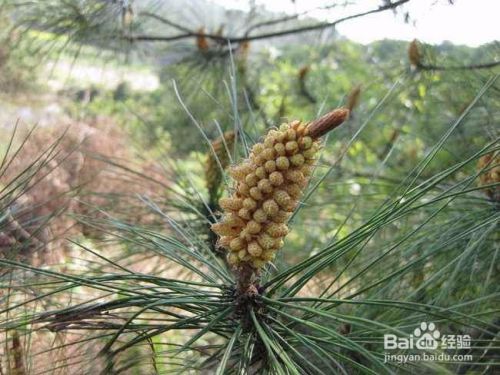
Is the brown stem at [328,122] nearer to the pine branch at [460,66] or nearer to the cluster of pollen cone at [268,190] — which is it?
the cluster of pollen cone at [268,190]

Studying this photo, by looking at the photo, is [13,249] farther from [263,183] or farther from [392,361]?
[392,361]

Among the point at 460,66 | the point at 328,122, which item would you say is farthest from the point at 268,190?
the point at 460,66

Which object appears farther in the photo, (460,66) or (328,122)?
(460,66)

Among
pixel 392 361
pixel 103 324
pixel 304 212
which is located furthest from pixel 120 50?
pixel 392 361

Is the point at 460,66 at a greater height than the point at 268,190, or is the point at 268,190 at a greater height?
the point at 460,66

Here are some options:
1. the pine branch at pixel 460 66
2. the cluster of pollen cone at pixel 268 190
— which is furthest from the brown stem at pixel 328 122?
the pine branch at pixel 460 66

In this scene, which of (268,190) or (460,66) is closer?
A: (268,190)

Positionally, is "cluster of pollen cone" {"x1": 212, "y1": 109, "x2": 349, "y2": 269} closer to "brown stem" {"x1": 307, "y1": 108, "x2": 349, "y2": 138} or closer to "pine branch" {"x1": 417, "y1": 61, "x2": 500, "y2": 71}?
"brown stem" {"x1": 307, "y1": 108, "x2": 349, "y2": 138}

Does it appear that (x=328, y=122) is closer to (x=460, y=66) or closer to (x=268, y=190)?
(x=268, y=190)

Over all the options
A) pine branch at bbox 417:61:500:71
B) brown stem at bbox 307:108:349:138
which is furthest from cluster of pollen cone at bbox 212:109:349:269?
pine branch at bbox 417:61:500:71
